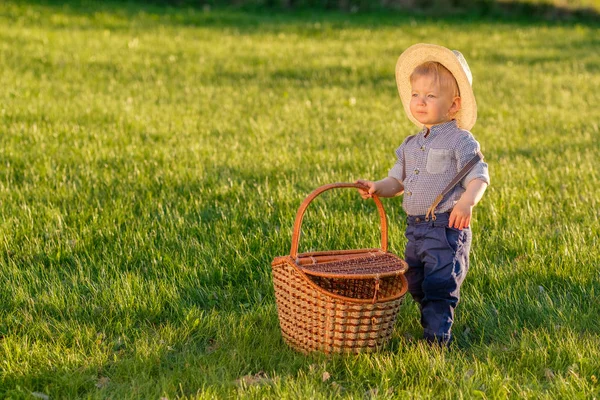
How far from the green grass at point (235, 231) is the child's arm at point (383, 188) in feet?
2.35

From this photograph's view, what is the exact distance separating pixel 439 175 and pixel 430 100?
39 centimetres

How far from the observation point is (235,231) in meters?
5.62

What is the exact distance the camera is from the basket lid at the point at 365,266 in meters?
4.02

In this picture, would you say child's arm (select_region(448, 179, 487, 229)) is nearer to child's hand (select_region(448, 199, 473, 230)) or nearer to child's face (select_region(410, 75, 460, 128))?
child's hand (select_region(448, 199, 473, 230))

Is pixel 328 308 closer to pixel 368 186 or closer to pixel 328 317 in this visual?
pixel 328 317

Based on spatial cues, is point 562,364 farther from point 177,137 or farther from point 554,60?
point 554,60

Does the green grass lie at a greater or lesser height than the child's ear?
lesser

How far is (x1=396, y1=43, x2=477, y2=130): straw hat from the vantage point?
4.12 metres

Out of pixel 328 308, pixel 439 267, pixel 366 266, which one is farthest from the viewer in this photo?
pixel 366 266

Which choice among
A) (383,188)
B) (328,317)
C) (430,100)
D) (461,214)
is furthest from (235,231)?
(461,214)

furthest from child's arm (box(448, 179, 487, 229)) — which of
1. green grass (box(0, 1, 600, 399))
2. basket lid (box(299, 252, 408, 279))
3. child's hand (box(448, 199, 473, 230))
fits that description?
green grass (box(0, 1, 600, 399))

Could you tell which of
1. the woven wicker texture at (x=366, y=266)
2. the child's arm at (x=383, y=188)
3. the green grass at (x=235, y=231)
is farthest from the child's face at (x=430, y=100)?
the green grass at (x=235, y=231)

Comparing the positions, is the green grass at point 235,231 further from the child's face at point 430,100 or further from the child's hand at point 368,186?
the child's face at point 430,100

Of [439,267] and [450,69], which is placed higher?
[450,69]
